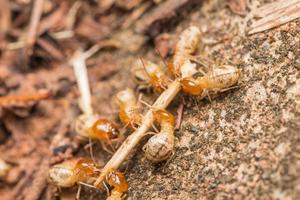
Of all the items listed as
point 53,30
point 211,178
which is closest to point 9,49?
point 53,30

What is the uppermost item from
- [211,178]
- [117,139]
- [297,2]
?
[297,2]

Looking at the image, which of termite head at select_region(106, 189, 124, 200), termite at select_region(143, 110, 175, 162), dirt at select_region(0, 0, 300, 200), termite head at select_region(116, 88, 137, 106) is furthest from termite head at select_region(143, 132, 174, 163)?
termite head at select_region(116, 88, 137, 106)

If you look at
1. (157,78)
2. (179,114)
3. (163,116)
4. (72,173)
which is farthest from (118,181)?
(157,78)

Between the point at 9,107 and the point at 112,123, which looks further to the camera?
the point at 9,107

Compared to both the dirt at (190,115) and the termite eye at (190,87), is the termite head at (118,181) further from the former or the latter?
the termite eye at (190,87)

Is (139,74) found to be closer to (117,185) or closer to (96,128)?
(96,128)

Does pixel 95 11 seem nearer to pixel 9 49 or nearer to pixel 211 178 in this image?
pixel 9 49

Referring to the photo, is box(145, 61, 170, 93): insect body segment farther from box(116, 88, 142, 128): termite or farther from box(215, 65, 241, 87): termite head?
box(215, 65, 241, 87): termite head
